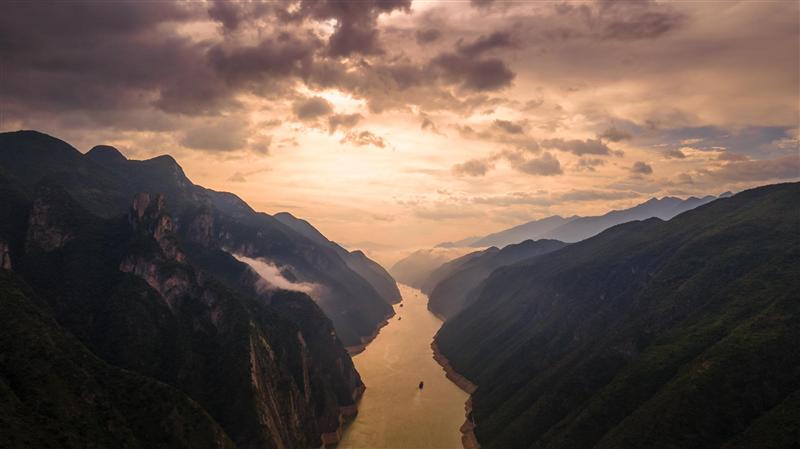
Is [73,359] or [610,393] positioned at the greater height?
[73,359]

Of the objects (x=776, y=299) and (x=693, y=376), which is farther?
(x=776, y=299)

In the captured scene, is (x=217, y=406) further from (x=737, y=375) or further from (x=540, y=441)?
(x=737, y=375)

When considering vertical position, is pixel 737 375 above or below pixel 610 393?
above

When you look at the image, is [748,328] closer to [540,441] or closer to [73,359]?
[540,441]

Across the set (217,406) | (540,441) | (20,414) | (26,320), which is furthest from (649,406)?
(26,320)

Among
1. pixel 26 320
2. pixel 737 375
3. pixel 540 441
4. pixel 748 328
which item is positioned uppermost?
pixel 26 320

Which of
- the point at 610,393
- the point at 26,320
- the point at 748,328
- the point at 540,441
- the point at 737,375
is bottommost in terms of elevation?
the point at 540,441

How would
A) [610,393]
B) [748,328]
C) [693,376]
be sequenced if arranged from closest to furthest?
[693,376] < [748,328] < [610,393]

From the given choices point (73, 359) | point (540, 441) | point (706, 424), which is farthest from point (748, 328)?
point (73, 359)

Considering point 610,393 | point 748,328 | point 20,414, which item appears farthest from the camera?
point 610,393
